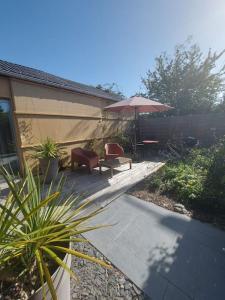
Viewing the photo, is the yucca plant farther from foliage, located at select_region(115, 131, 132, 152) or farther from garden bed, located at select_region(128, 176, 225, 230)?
foliage, located at select_region(115, 131, 132, 152)

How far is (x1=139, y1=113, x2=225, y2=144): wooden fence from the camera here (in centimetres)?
827

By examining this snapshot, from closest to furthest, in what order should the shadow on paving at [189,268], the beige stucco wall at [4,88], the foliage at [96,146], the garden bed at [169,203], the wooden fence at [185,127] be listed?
the shadow on paving at [189,268] → the garden bed at [169,203] → the beige stucco wall at [4,88] → the foliage at [96,146] → the wooden fence at [185,127]

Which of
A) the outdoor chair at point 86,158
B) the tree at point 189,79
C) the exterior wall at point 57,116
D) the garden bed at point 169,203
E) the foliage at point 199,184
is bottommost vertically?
the garden bed at point 169,203

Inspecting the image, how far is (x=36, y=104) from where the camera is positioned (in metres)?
5.17

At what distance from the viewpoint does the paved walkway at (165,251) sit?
5.44ft

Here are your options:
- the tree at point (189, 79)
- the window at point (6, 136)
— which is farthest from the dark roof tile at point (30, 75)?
the tree at point (189, 79)

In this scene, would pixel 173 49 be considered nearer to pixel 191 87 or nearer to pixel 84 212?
pixel 191 87

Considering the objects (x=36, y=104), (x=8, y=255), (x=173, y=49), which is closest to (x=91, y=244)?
(x=8, y=255)

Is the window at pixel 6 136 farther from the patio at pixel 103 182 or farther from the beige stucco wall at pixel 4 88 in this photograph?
the patio at pixel 103 182

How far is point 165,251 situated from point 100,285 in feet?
3.00

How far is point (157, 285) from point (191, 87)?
17.1 m

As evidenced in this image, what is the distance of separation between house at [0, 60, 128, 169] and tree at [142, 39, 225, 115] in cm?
1055

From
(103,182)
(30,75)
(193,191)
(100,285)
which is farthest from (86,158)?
(100,285)

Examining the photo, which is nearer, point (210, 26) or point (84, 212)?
point (84, 212)
